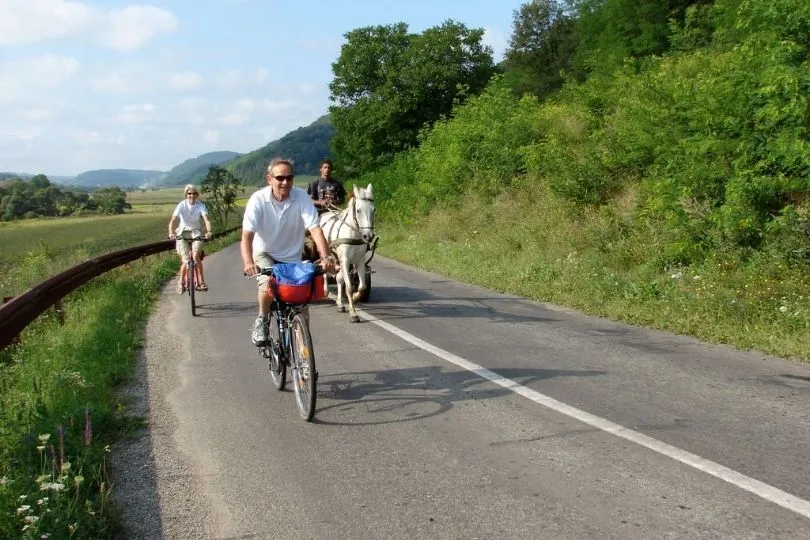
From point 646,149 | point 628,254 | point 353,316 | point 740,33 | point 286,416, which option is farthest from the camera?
point 740,33

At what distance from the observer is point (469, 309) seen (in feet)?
37.1

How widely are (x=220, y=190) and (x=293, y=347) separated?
4917cm

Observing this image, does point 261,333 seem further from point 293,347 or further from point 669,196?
point 669,196

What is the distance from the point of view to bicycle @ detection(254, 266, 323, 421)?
579 cm

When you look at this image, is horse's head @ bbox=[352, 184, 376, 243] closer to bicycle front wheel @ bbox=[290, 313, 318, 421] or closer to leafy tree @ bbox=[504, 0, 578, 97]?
bicycle front wheel @ bbox=[290, 313, 318, 421]

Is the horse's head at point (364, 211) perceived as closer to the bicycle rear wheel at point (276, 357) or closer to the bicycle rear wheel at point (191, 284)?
the bicycle rear wheel at point (191, 284)

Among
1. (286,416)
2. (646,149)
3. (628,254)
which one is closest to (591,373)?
(286,416)

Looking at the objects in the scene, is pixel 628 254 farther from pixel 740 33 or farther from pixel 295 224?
pixel 740 33

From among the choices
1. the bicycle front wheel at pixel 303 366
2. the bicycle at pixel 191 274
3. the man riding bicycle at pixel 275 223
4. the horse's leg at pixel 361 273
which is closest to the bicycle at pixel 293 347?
the bicycle front wheel at pixel 303 366

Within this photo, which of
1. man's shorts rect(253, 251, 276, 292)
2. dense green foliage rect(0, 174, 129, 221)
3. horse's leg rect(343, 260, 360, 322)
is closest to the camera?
man's shorts rect(253, 251, 276, 292)

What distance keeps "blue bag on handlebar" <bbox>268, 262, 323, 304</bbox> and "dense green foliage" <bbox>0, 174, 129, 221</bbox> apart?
9113cm

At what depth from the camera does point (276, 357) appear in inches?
264

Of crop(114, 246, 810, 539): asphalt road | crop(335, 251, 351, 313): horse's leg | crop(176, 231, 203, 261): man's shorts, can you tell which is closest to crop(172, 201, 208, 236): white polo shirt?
crop(176, 231, 203, 261): man's shorts

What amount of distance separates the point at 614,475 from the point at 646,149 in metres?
12.0
